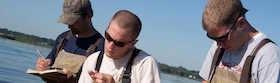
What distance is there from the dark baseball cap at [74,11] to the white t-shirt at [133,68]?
1357 mm

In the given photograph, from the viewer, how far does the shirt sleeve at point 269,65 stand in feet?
18.1

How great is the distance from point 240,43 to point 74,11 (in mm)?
2378

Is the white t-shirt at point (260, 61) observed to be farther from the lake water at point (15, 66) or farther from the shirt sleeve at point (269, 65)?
the lake water at point (15, 66)

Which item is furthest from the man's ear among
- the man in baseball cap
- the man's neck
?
the man's neck

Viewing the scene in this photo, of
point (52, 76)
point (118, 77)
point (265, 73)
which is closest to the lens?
point (265, 73)

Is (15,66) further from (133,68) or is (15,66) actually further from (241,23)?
(241,23)

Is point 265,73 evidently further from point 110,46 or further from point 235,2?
point 110,46

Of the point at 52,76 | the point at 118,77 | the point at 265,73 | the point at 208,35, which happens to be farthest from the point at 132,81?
the point at 52,76

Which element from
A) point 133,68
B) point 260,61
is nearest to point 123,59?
point 133,68

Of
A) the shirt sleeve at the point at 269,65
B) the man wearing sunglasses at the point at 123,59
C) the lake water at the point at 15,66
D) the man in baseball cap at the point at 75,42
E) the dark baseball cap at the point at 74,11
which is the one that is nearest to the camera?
the shirt sleeve at the point at 269,65

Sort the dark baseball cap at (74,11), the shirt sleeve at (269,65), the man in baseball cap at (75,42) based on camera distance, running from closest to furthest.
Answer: the shirt sleeve at (269,65)
the man in baseball cap at (75,42)
the dark baseball cap at (74,11)

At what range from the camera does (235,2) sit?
18.6 ft

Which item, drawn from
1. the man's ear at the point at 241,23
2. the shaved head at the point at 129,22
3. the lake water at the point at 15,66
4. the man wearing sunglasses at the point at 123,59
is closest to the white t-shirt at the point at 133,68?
the man wearing sunglasses at the point at 123,59

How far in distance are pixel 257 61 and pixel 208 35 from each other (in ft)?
1.50
